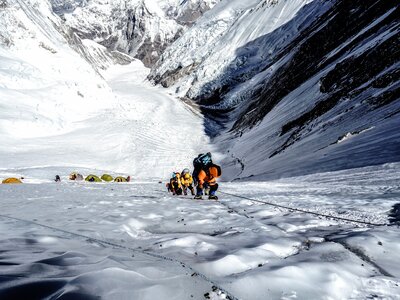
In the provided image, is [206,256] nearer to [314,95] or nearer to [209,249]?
[209,249]

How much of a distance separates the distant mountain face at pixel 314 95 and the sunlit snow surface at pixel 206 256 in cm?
917

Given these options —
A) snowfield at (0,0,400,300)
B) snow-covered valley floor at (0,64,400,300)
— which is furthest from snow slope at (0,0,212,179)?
snow-covered valley floor at (0,64,400,300)

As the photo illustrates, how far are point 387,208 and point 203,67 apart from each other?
96.5 m

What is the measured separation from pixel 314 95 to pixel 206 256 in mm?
30572

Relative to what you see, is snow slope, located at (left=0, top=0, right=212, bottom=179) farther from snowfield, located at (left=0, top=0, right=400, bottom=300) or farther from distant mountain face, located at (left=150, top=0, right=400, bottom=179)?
snowfield, located at (left=0, top=0, right=400, bottom=300)

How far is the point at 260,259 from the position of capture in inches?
142

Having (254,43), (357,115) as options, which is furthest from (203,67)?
(357,115)

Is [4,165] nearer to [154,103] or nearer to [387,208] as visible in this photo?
[387,208]

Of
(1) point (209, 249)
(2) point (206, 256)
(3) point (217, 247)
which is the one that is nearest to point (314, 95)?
(3) point (217, 247)

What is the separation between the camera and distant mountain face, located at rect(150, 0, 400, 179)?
56.2 ft

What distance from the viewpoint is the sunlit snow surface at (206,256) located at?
8.87 ft

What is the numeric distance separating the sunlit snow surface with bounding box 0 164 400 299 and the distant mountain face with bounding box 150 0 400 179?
30.1ft

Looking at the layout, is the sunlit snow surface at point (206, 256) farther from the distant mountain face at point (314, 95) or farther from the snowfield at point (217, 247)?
the distant mountain face at point (314, 95)

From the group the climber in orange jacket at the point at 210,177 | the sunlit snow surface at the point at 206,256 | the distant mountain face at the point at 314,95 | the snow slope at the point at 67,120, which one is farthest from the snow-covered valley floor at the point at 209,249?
the snow slope at the point at 67,120
